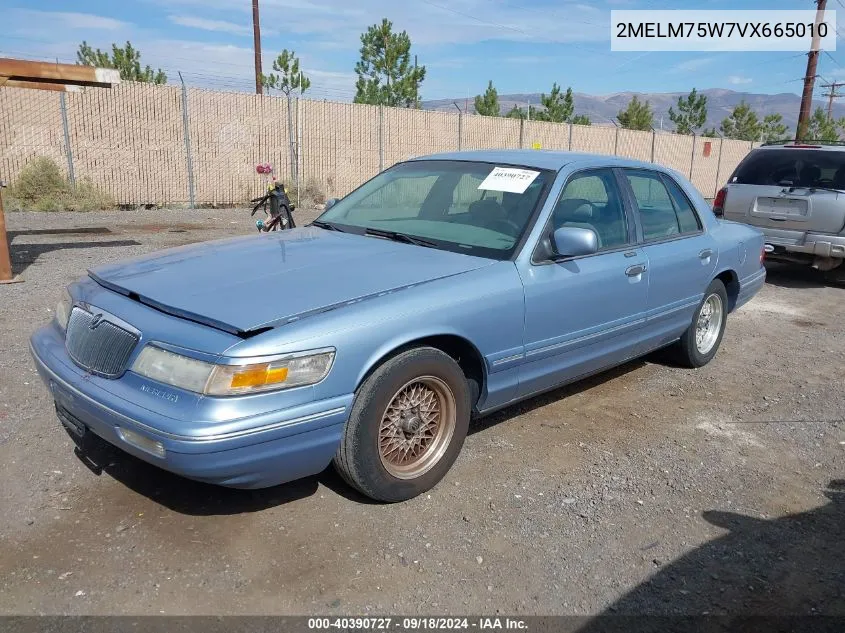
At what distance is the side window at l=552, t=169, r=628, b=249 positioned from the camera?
4145 millimetres

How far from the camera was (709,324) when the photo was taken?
18.8 feet

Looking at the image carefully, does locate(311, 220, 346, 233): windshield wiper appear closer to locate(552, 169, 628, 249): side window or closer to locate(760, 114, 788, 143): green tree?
locate(552, 169, 628, 249): side window

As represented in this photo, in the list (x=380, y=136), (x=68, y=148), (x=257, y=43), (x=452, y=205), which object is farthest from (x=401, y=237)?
(x=257, y=43)

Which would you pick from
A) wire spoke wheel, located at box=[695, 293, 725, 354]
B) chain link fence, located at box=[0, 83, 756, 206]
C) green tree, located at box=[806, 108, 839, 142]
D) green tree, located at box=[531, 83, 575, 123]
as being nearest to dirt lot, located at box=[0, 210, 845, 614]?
wire spoke wheel, located at box=[695, 293, 725, 354]

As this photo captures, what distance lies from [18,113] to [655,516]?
49.6 ft

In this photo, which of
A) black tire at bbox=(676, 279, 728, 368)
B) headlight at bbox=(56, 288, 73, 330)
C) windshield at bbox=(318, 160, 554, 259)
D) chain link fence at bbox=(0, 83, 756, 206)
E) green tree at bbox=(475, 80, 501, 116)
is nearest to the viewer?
headlight at bbox=(56, 288, 73, 330)

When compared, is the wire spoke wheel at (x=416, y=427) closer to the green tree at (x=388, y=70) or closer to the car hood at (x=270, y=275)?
the car hood at (x=270, y=275)

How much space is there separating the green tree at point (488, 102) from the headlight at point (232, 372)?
3043 cm

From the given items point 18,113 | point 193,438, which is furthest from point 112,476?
point 18,113

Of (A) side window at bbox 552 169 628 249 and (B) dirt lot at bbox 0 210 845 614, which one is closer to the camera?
(B) dirt lot at bbox 0 210 845 614

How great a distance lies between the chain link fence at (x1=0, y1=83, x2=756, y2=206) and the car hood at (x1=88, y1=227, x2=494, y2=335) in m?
12.7

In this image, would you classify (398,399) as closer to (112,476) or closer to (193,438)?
(193,438)

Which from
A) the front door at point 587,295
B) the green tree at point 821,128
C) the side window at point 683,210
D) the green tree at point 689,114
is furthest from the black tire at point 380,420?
the green tree at point 821,128

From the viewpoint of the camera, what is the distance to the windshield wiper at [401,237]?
12.9ft
